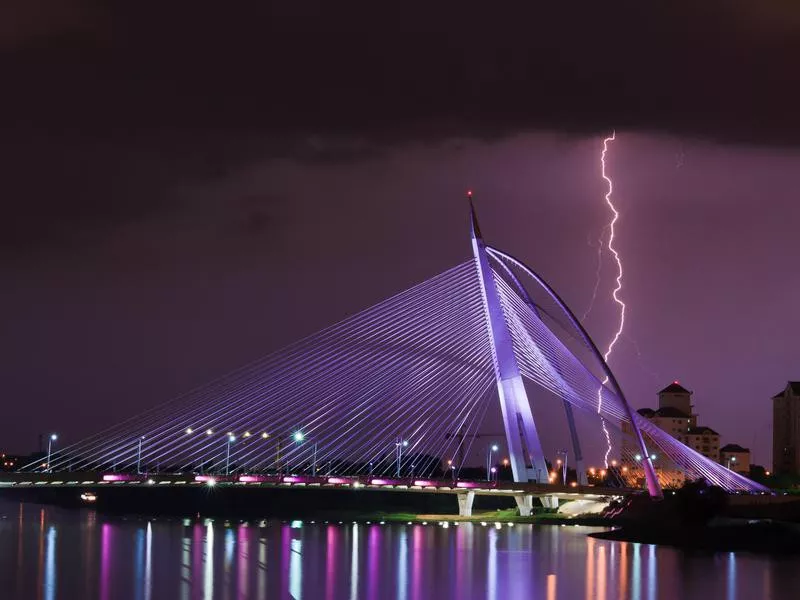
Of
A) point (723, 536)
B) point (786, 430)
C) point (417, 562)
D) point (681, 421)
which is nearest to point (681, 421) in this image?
point (681, 421)

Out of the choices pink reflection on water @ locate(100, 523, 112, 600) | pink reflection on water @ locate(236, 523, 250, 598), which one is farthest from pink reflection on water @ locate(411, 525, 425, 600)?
pink reflection on water @ locate(100, 523, 112, 600)

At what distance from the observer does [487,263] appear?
79438mm

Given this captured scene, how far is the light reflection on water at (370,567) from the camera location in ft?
156

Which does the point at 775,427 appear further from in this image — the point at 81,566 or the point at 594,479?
the point at 81,566

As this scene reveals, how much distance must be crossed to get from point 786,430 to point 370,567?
366ft

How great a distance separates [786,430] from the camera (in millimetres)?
157250

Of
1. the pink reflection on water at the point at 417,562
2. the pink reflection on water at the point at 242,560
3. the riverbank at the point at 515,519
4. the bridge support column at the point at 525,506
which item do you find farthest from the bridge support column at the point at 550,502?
the pink reflection on water at the point at 242,560

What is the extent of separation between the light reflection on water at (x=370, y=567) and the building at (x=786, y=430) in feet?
264

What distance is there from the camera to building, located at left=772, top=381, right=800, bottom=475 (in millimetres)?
153250

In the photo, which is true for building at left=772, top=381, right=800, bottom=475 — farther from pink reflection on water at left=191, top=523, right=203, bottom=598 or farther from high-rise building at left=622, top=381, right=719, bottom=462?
pink reflection on water at left=191, top=523, right=203, bottom=598

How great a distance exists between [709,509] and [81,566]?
37422mm

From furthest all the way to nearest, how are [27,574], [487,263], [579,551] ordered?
[487,263], [579,551], [27,574]

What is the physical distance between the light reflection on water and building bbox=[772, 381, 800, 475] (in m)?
80.4

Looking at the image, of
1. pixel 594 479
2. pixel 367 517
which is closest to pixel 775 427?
pixel 594 479
